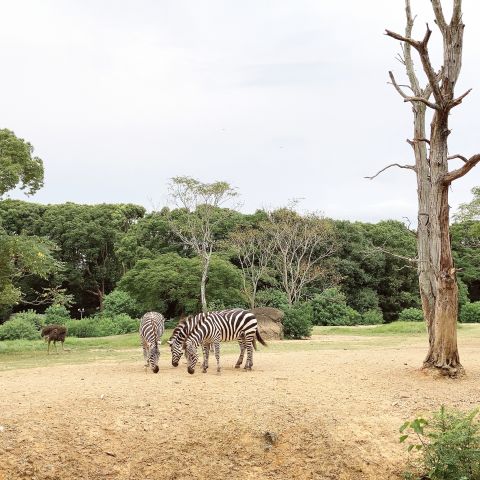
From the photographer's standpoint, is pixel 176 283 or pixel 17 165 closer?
pixel 17 165

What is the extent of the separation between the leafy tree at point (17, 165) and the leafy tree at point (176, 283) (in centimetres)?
680

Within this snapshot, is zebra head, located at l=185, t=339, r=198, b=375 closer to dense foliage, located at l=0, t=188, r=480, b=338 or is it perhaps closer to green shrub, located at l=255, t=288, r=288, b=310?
dense foliage, located at l=0, t=188, r=480, b=338

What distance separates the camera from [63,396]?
11.5m

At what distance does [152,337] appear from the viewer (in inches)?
591

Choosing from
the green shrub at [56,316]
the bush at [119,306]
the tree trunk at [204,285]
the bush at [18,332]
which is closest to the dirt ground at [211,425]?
the tree trunk at [204,285]

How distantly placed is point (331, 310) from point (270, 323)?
1254 centimetres

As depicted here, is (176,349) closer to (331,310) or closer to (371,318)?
(331,310)

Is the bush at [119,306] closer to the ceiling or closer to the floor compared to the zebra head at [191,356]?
closer to the ceiling

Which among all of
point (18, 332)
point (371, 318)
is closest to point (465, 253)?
point (371, 318)

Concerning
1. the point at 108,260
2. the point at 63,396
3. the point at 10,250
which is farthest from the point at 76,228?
the point at 63,396

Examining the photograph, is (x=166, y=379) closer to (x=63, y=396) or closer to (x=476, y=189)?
(x=63, y=396)

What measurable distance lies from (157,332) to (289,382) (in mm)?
3671

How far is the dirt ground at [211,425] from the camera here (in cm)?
962

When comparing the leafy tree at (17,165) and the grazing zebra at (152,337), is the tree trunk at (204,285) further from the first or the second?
the grazing zebra at (152,337)
